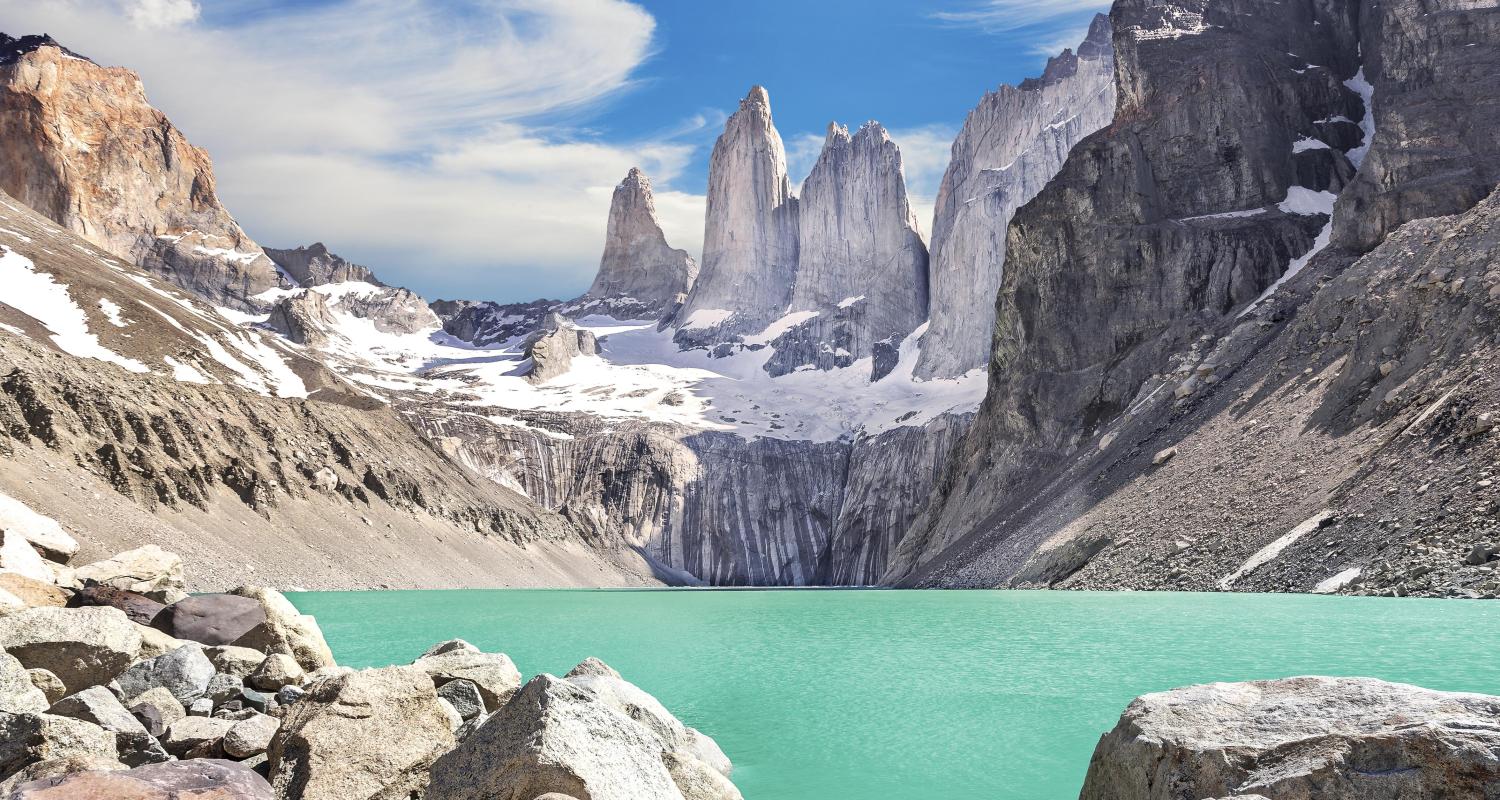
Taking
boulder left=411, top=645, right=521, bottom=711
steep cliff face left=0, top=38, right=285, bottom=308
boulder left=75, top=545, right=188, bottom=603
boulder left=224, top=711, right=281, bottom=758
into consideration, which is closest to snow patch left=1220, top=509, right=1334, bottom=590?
boulder left=411, top=645, right=521, bottom=711

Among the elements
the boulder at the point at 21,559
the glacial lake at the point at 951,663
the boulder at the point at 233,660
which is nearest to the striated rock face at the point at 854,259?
the glacial lake at the point at 951,663

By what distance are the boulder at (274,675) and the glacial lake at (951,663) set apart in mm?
5377

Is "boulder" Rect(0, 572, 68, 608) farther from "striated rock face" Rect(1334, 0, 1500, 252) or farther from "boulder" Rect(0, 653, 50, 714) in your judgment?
"striated rock face" Rect(1334, 0, 1500, 252)

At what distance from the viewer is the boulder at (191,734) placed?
10016 millimetres

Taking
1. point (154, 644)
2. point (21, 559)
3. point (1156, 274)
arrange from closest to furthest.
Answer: point (154, 644) → point (21, 559) → point (1156, 274)

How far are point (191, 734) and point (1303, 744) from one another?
9.23 metres

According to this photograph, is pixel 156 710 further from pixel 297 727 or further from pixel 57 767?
pixel 57 767

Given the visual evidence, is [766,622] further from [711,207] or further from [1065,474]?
[711,207]

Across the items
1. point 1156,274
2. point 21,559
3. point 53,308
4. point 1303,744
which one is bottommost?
point 21,559

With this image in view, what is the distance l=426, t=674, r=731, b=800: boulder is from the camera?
25.6 feet

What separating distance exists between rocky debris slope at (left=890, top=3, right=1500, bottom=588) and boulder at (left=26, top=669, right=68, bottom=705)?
134ft

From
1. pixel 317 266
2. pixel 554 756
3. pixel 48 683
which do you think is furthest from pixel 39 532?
pixel 317 266

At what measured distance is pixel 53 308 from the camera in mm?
72625

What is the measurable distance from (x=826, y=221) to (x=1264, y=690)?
6436 inches
